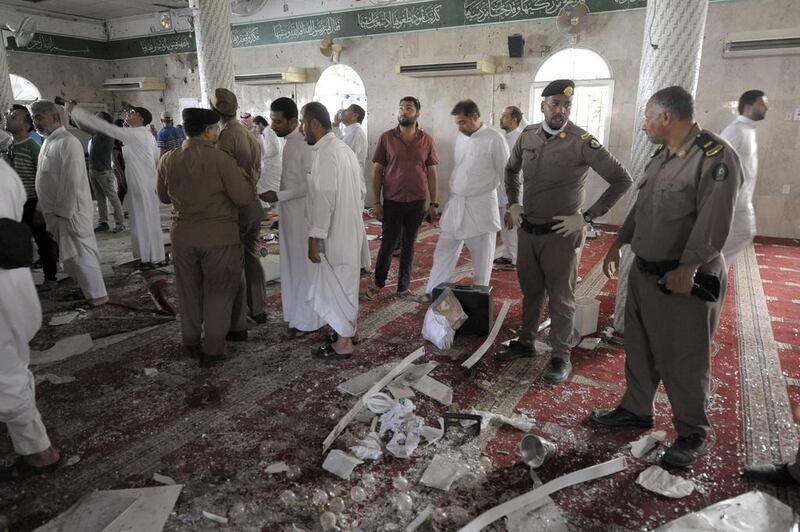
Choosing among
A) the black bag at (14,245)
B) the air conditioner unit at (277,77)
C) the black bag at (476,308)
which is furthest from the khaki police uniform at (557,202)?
the air conditioner unit at (277,77)

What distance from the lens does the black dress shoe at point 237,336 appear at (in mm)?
3613

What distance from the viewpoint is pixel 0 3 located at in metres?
11.1

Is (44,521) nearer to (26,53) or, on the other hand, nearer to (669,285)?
(669,285)

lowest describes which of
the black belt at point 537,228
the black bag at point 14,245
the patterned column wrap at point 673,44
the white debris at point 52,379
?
the white debris at point 52,379

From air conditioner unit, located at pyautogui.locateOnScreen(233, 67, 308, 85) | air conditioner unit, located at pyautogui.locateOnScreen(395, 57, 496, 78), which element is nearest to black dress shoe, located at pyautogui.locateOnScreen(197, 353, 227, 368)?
air conditioner unit, located at pyautogui.locateOnScreen(395, 57, 496, 78)

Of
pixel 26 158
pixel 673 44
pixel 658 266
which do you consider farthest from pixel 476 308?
pixel 26 158

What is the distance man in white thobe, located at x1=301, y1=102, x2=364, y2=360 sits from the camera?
299 centimetres

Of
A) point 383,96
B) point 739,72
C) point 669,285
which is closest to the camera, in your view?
point 669,285

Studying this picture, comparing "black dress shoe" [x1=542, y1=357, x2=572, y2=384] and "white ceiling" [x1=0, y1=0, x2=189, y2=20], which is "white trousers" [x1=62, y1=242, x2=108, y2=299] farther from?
"white ceiling" [x1=0, y1=0, x2=189, y2=20]

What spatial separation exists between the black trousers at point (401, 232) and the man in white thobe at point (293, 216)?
1.02m

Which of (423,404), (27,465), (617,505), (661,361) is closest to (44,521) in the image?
(27,465)

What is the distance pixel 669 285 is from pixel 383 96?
8.09 metres

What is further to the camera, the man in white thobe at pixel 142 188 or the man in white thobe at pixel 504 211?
the man in white thobe at pixel 504 211

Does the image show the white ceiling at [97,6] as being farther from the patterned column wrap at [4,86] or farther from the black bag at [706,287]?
the black bag at [706,287]
